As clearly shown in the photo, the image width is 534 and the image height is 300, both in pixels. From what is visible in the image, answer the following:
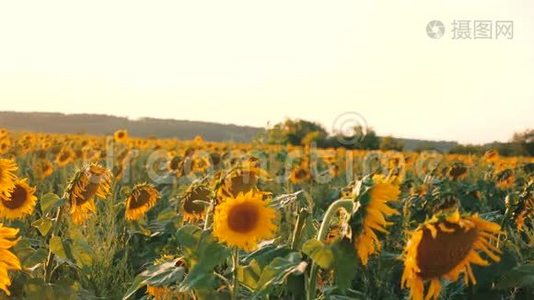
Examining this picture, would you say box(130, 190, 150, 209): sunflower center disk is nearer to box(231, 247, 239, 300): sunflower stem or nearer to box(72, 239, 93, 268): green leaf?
box(72, 239, 93, 268): green leaf

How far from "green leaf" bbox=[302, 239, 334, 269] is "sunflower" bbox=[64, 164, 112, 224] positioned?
4.91 ft

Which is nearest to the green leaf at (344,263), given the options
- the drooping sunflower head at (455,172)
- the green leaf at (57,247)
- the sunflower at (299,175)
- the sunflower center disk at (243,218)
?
the sunflower center disk at (243,218)

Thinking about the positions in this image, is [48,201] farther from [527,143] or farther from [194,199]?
[527,143]

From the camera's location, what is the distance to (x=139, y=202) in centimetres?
423

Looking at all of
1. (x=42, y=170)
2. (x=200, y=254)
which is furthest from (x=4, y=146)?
(x=200, y=254)

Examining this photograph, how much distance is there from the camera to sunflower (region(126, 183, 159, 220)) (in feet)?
13.6

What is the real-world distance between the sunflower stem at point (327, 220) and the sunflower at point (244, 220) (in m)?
0.54

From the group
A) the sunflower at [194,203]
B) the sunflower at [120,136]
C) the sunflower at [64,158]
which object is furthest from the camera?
the sunflower at [120,136]

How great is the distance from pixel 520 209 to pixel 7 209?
267 centimetres

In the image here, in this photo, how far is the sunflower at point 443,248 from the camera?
1.62 meters

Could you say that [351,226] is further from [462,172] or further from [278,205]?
[462,172]

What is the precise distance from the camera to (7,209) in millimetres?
3734

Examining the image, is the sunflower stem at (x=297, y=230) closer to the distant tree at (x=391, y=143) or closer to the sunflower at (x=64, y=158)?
the sunflower at (x=64, y=158)

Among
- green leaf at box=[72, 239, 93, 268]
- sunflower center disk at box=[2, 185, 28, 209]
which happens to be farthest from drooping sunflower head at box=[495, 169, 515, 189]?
green leaf at box=[72, 239, 93, 268]
